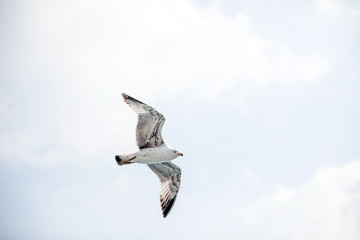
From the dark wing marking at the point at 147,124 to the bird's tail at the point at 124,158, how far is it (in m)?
0.67

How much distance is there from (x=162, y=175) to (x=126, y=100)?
5.11 meters

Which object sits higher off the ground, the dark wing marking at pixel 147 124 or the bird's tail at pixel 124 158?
the dark wing marking at pixel 147 124

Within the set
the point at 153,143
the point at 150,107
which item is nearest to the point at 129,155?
the point at 153,143

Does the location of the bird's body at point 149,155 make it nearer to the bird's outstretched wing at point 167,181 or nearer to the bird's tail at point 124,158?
the bird's tail at point 124,158

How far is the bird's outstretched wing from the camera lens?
21016 mm

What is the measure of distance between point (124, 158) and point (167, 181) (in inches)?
133

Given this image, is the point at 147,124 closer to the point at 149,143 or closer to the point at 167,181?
Answer: the point at 149,143

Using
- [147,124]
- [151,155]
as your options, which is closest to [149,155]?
[151,155]

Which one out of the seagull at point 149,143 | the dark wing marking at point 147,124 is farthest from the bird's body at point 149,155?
the dark wing marking at point 147,124

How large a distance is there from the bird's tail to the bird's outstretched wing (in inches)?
89.4

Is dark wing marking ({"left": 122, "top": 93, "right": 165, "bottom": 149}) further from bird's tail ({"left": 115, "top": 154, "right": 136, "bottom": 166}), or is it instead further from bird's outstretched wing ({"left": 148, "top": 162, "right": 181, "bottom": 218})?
bird's outstretched wing ({"left": 148, "top": 162, "right": 181, "bottom": 218})

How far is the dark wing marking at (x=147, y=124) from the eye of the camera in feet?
60.5

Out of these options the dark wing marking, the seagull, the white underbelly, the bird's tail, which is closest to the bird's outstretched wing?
the seagull

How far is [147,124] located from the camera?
18.8 metres
